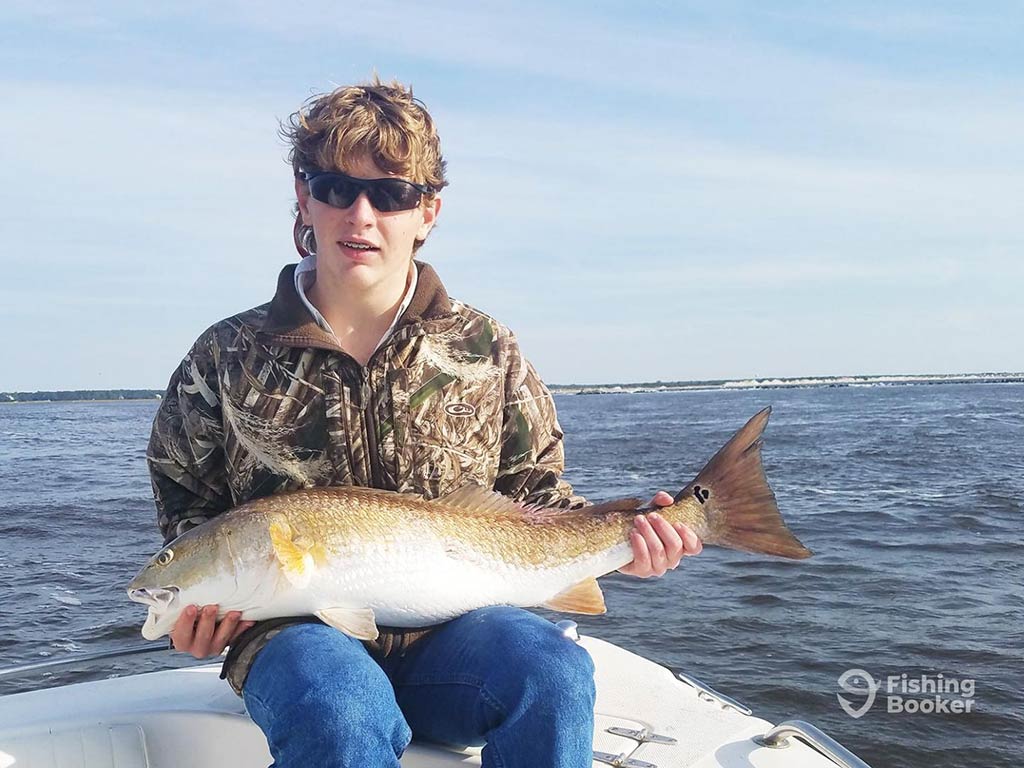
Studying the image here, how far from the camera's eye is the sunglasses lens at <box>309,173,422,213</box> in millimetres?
3262

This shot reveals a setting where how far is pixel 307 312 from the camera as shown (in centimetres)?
341

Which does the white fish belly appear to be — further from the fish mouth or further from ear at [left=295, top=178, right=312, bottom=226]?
ear at [left=295, top=178, right=312, bottom=226]

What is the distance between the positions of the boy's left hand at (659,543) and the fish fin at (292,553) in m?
1.13

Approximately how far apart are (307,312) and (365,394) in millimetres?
359

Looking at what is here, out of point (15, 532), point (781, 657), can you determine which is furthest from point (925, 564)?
point (15, 532)

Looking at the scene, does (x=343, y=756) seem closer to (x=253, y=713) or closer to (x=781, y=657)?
(x=253, y=713)

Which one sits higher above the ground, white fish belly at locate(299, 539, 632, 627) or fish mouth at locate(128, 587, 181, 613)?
white fish belly at locate(299, 539, 632, 627)

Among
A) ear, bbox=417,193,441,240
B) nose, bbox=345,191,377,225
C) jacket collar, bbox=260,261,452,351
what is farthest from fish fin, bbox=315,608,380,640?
ear, bbox=417,193,441,240

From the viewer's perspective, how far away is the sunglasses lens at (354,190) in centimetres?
326

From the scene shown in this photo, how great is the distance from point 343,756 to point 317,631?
479 mm

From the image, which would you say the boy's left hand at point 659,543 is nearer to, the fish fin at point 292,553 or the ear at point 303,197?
the fish fin at point 292,553

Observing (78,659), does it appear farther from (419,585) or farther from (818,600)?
(818,600)

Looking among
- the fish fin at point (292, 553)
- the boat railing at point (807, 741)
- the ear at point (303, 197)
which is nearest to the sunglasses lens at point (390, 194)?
the ear at point (303, 197)

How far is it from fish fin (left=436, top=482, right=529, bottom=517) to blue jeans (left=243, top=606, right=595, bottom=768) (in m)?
0.39
